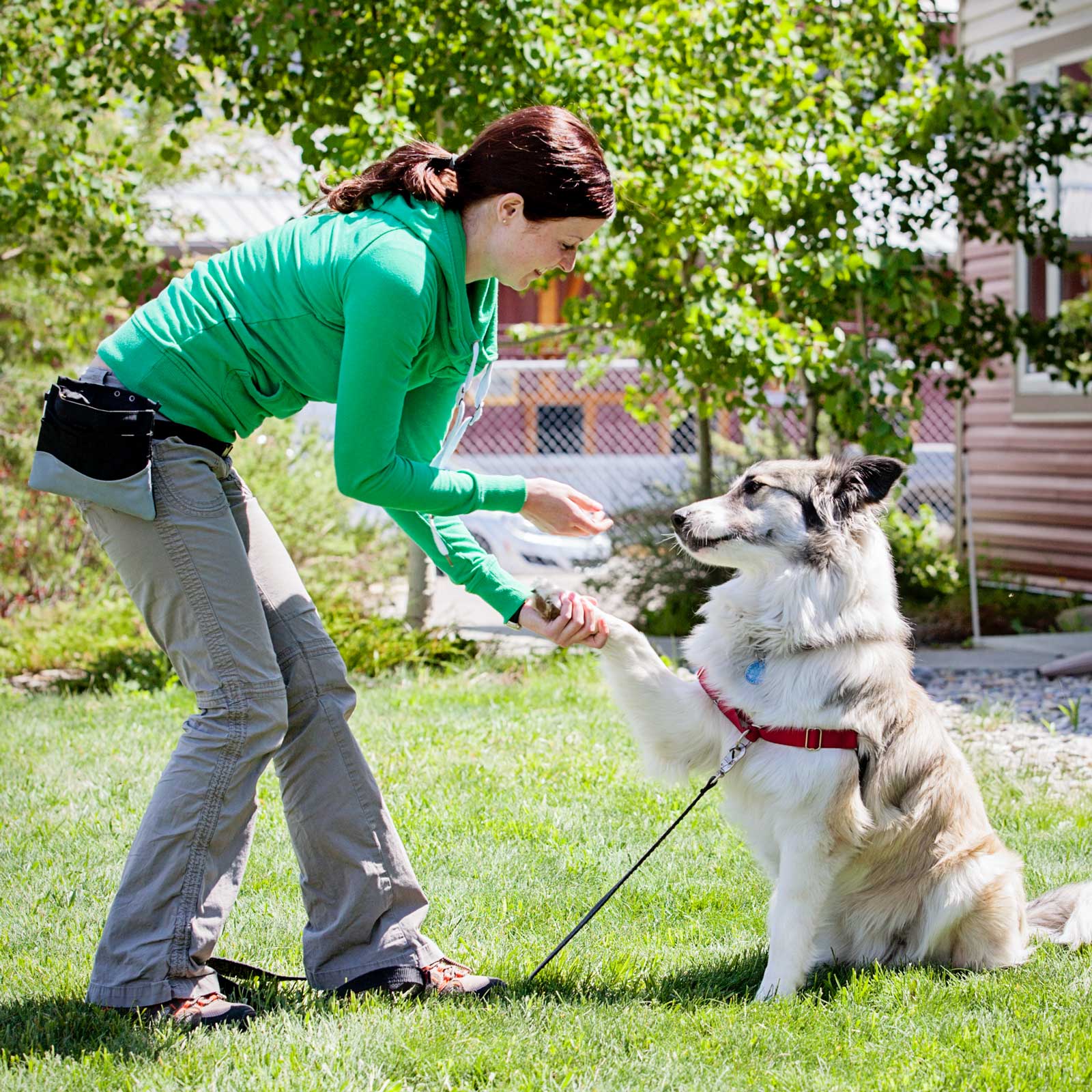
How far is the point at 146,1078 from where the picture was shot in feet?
Answer: 8.32

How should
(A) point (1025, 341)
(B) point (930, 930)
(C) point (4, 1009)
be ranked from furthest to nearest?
1. (A) point (1025, 341)
2. (B) point (930, 930)
3. (C) point (4, 1009)

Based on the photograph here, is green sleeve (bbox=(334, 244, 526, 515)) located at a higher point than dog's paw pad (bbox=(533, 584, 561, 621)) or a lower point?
higher

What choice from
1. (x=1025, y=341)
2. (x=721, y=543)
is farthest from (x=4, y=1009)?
(x=1025, y=341)

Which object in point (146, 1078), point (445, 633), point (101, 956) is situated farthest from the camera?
point (445, 633)

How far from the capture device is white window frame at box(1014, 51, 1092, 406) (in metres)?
10.1

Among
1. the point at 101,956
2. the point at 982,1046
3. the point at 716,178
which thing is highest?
the point at 716,178

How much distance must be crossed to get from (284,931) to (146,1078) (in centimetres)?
99

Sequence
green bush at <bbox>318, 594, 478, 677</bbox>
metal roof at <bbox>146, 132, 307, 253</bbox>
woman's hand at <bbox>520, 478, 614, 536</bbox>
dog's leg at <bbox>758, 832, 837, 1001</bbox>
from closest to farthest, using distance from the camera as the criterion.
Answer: woman's hand at <bbox>520, 478, 614, 536</bbox>
dog's leg at <bbox>758, 832, 837, 1001</bbox>
green bush at <bbox>318, 594, 478, 677</bbox>
metal roof at <bbox>146, 132, 307, 253</bbox>

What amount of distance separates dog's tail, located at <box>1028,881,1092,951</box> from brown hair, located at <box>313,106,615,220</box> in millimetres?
2410

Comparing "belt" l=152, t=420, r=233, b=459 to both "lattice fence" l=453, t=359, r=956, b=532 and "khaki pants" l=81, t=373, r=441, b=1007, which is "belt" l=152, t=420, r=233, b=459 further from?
"lattice fence" l=453, t=359, r=956, b=532

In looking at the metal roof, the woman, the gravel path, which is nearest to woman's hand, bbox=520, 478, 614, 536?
the woman

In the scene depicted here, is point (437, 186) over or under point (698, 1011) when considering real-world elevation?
over

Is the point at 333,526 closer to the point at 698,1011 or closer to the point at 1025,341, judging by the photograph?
the point at 1025,341

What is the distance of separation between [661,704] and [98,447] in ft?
5.43
